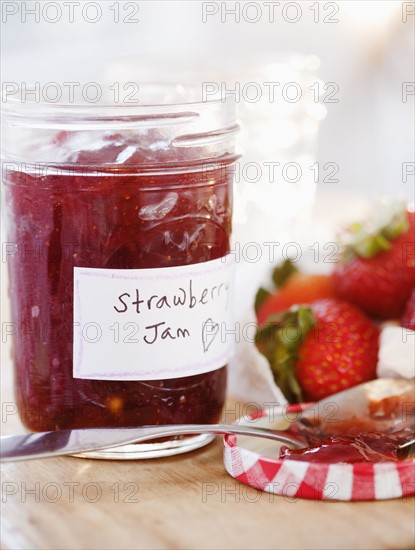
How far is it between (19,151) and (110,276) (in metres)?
0.13

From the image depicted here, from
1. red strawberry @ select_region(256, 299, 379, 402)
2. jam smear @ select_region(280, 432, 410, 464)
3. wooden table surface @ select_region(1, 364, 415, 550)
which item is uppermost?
red strawberry @ select_region(256, 299, 379, 402)

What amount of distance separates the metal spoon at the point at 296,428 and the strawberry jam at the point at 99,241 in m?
0.04

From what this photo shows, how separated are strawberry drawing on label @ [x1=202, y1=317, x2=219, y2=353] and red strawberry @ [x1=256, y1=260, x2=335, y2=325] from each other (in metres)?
0.19

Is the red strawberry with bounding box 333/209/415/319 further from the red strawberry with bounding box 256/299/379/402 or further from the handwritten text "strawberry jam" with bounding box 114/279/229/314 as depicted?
the handwritten text "strawberry jam" with bounding box 114/279/229/314

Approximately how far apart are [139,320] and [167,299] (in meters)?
0.03

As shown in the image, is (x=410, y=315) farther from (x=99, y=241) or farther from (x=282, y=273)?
(x=99, y=241)

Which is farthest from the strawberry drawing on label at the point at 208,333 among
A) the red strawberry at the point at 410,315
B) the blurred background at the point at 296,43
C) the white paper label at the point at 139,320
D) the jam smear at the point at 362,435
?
the blurred background at the point at 296,43

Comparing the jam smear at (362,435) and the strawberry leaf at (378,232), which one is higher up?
the strawberry leaf at (378,232)

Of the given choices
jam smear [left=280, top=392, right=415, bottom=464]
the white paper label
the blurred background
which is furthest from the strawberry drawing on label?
the blurred background

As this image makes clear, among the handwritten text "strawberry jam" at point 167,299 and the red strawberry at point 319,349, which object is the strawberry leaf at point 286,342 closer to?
the red strawberry at point 319,349

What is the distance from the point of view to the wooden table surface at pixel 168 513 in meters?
0.63

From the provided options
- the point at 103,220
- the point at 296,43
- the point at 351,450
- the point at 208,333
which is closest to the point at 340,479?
the point at 351,450

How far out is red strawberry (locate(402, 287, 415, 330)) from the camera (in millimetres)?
871

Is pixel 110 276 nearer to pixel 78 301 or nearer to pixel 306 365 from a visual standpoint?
pixel 78 301
